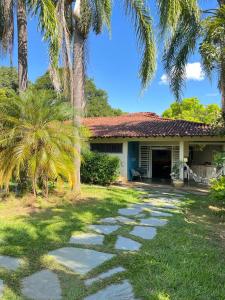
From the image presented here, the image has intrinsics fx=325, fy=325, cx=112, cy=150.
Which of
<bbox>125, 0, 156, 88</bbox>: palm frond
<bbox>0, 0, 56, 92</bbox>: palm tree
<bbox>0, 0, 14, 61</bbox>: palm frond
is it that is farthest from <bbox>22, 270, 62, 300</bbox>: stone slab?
<bbox>0, 0, 14, 61</bbox>: palm frond

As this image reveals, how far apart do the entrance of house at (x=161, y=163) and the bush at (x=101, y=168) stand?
196 inches

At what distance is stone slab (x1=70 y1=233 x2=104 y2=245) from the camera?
19.0ft

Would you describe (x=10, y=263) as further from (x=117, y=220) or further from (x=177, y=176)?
(x=177, y=176)

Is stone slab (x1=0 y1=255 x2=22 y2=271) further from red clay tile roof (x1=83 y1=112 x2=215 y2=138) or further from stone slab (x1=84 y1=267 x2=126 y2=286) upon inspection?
red clay tile roof (x1=83 y1=112 x2=215 y2=138)

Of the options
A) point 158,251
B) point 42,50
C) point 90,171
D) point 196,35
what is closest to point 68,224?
point 158,251

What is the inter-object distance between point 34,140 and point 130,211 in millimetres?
3267

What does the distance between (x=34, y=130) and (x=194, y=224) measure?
194 inches

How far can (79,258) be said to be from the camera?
502cm

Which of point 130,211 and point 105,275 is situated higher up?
point 130,211

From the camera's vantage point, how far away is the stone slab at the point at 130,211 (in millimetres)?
8552

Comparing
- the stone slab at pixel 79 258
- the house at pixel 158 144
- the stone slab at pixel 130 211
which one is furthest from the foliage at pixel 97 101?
the stone slab at pixel 79 258

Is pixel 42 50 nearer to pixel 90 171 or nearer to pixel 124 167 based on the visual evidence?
pixel 90 171

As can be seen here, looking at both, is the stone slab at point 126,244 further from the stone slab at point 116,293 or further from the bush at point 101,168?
the bush at point 101,168

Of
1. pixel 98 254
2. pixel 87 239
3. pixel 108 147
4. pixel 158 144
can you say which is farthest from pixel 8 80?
pixel 98 254
